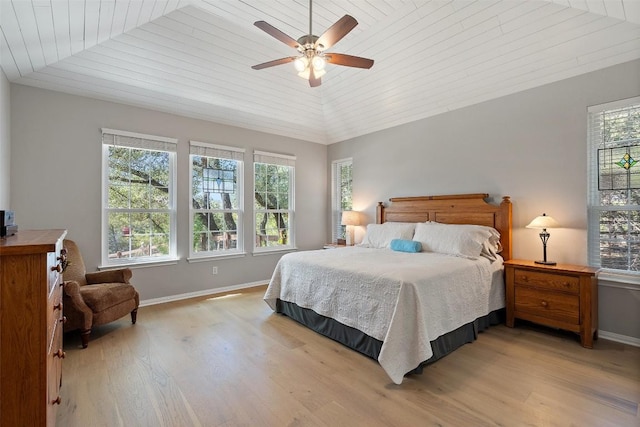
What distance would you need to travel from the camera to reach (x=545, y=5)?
105 inches

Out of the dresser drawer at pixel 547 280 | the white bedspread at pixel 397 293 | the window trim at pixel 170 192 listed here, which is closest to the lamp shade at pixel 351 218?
the white bedspread at pixel 397 293

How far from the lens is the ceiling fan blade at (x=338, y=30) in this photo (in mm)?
2075

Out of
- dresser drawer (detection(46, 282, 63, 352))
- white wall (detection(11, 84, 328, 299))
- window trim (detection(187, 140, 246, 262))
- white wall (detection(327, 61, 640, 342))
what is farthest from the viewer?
window trim (detection(187, 140, 246, 262))

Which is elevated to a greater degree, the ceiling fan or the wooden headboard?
the ceiling fan

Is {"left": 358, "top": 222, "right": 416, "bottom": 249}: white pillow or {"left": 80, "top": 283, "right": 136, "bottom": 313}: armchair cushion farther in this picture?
{"left": 358, "top": 222, "right": 416, "bottom": 249}: white pillow

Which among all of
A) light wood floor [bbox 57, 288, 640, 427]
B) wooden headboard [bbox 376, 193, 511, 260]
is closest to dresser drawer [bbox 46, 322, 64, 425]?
light wood floor [bbox 57, 288, 640, 427]

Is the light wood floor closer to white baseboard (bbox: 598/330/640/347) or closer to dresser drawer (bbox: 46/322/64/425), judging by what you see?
white baseboard (bbox: 598/330/640/347)

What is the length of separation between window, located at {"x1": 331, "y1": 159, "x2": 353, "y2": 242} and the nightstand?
308 cm

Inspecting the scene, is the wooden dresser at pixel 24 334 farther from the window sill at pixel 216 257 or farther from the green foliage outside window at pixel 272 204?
the green foliage outside window at pixel 272 204

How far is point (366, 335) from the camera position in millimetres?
2584

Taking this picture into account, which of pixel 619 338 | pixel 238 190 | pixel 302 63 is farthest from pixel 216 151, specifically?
pixel 619 338

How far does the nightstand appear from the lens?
2703 mm

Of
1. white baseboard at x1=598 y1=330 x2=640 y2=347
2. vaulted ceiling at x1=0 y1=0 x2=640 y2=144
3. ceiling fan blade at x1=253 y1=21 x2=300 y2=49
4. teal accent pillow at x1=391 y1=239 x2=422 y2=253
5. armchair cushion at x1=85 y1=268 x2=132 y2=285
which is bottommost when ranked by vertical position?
white baseboard at x1=598 y1=330 x2=640 y2=347

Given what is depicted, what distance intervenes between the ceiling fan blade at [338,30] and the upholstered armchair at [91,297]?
112 inches
